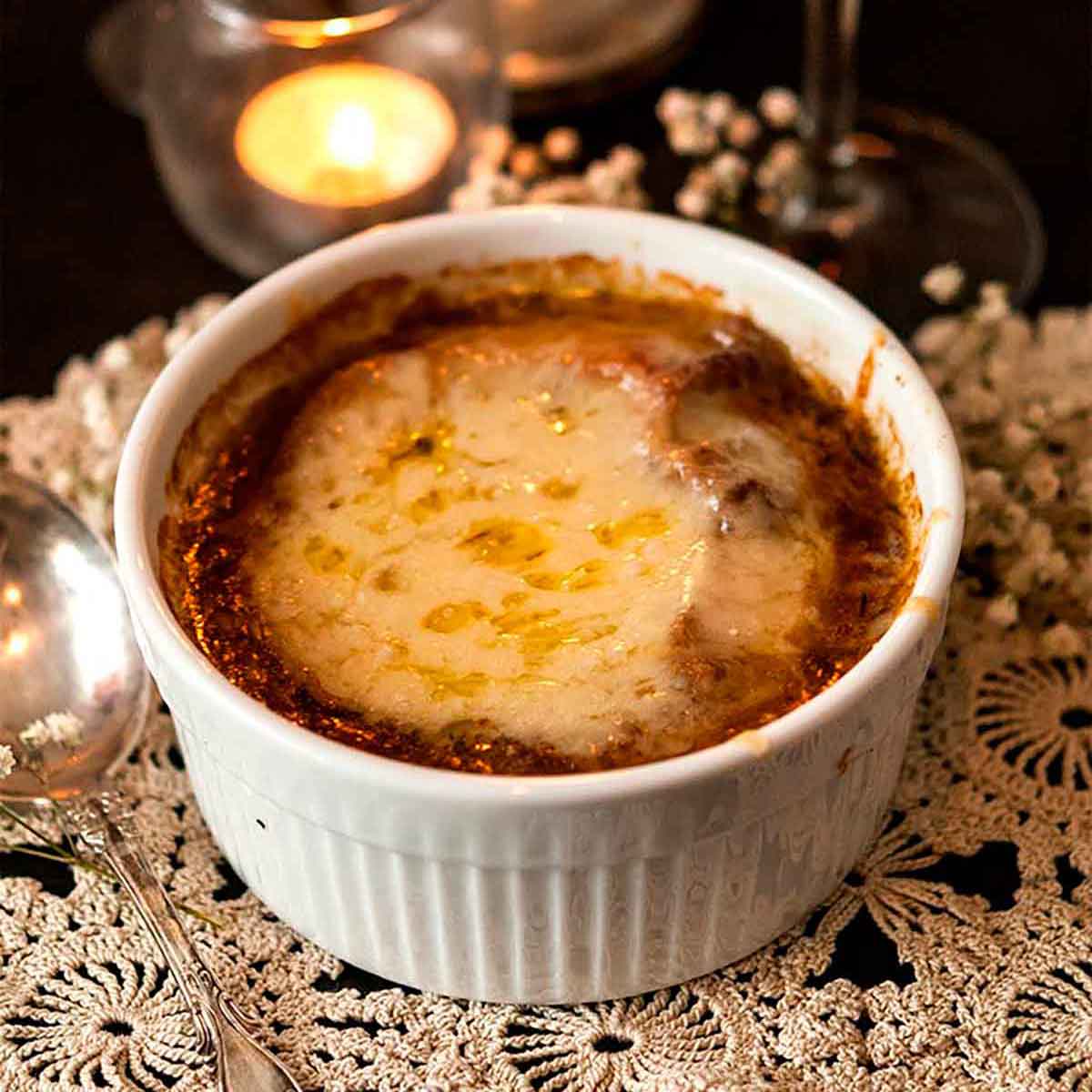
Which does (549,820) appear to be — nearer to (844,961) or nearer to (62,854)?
(844,961)

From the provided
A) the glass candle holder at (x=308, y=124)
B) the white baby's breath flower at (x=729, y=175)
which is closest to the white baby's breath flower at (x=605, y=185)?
the white baby's breath flower at (x=729, y=175)

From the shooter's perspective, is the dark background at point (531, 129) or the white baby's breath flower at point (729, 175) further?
the dark background at point (531, 129)

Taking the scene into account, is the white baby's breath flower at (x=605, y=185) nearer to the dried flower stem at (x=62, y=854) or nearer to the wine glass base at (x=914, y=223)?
the wine glass base at (x=914, y=223)

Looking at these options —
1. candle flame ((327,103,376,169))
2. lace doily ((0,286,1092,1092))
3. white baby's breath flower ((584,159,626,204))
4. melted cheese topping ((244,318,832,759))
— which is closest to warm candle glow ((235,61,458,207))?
candle flame ((327,103,376,169))

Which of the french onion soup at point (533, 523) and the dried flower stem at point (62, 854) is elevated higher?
the french onion soup at point (533, 523)

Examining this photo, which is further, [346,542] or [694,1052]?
[346,542]

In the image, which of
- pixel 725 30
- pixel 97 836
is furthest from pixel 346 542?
pixel 725 30

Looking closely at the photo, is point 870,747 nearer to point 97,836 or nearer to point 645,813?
point 645,813
